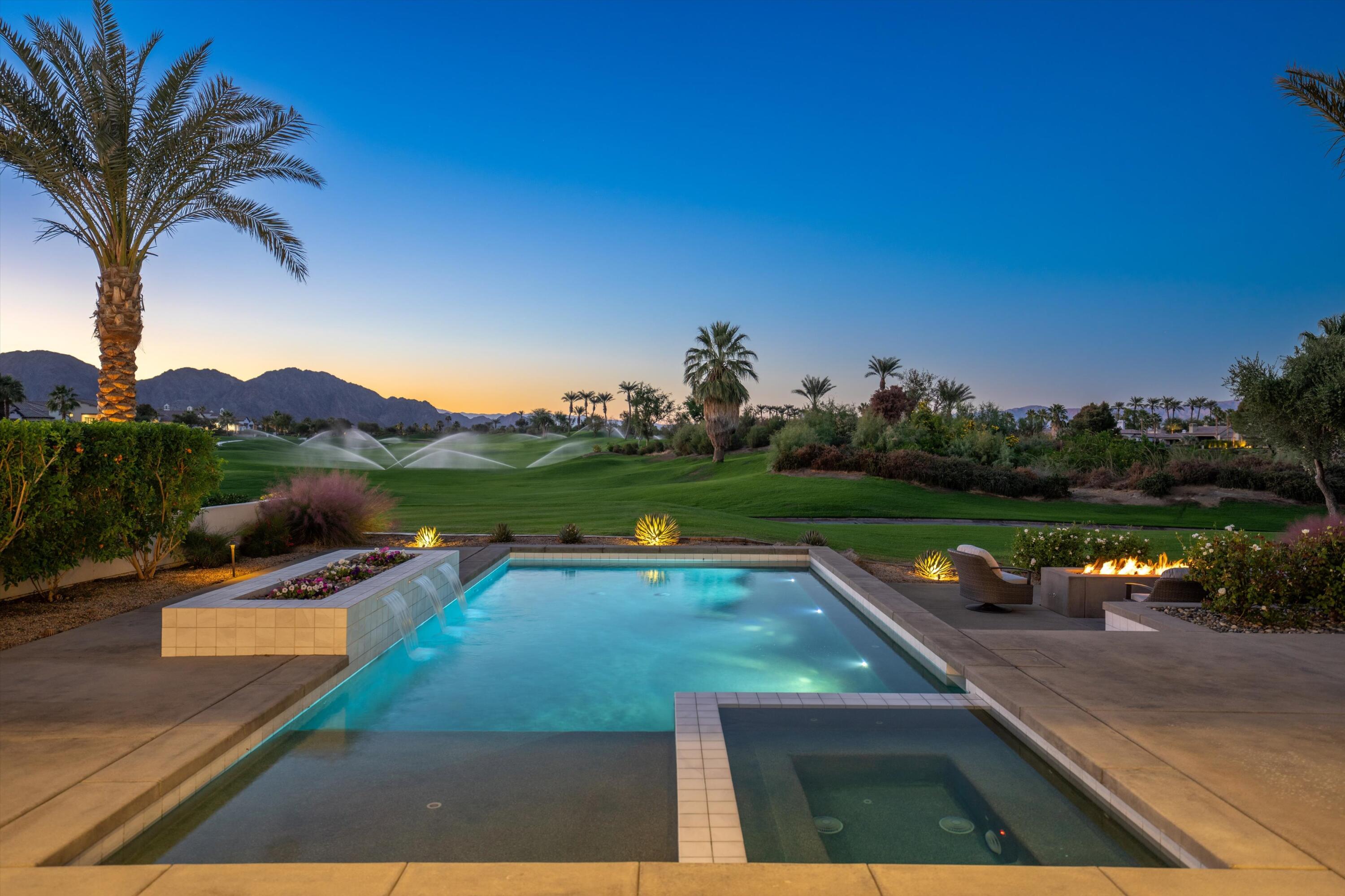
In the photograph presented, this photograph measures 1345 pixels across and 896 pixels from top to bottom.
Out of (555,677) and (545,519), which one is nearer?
(555,677)

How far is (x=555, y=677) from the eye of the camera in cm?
614

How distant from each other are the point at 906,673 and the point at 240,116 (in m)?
12.7

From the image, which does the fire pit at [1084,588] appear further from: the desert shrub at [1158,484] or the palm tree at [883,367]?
the palm tree at [883,367]

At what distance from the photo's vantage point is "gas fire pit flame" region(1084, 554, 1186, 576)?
8.22m

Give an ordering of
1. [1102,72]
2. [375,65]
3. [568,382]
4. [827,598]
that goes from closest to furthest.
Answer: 1. [827,598]
2. [375,65]
3. [1102,72]
4. [568,382]

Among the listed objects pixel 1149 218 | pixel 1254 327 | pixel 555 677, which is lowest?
pixel 555 677

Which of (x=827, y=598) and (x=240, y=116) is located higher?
(x=240, y=116)

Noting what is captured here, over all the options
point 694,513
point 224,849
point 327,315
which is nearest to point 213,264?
point 327,315

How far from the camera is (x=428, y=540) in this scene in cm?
1218

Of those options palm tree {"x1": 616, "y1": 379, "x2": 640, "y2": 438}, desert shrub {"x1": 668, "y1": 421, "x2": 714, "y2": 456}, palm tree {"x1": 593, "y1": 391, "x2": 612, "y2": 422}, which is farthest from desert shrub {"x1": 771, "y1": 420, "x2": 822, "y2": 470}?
palm tree {"x1": 593, "y1": 391, "x2": 612, "y2": 422}

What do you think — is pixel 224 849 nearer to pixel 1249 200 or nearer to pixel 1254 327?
pixel 1249 200

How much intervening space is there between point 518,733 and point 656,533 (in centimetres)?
857

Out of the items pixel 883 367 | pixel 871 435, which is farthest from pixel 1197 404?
pixel 871 435

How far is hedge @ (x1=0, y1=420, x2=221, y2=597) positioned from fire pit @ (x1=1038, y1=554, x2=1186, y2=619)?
1067 cm
